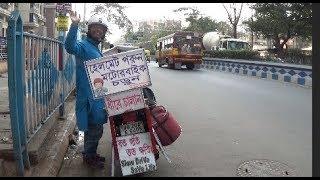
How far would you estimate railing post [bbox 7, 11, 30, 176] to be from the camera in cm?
429

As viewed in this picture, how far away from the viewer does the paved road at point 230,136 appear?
5625 millimetres

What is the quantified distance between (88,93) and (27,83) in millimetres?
739

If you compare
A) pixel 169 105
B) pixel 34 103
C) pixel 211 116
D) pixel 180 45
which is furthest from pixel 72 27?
pixel 180 45

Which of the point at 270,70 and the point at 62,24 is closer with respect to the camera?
the point at 62,24

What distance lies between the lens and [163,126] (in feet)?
17.6

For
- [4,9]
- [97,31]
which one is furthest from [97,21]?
[4,9]

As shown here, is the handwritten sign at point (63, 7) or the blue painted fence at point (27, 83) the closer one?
the blue painted fence at point (27, 83)

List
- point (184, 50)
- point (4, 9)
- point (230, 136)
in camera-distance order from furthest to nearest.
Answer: point (4, 9)
point (184, 50)
point (230, 136)

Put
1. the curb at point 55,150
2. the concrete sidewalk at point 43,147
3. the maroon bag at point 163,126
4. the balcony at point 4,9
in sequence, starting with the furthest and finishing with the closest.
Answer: the balcony at point 4,9 < the maroon bag at point 163,126 < the curb at point 55,150 < the concrete sidewalk at point 43,147

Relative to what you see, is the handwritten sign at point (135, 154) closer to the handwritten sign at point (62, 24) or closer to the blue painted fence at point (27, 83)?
the blue painted fence at point (27, 83)

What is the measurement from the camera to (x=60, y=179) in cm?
498

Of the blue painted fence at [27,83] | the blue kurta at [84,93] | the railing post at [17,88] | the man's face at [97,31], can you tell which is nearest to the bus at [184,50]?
the blue painted fence at [27,83]

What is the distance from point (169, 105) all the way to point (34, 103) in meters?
6.46

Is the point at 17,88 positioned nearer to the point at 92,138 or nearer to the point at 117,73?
the point at 117,73
